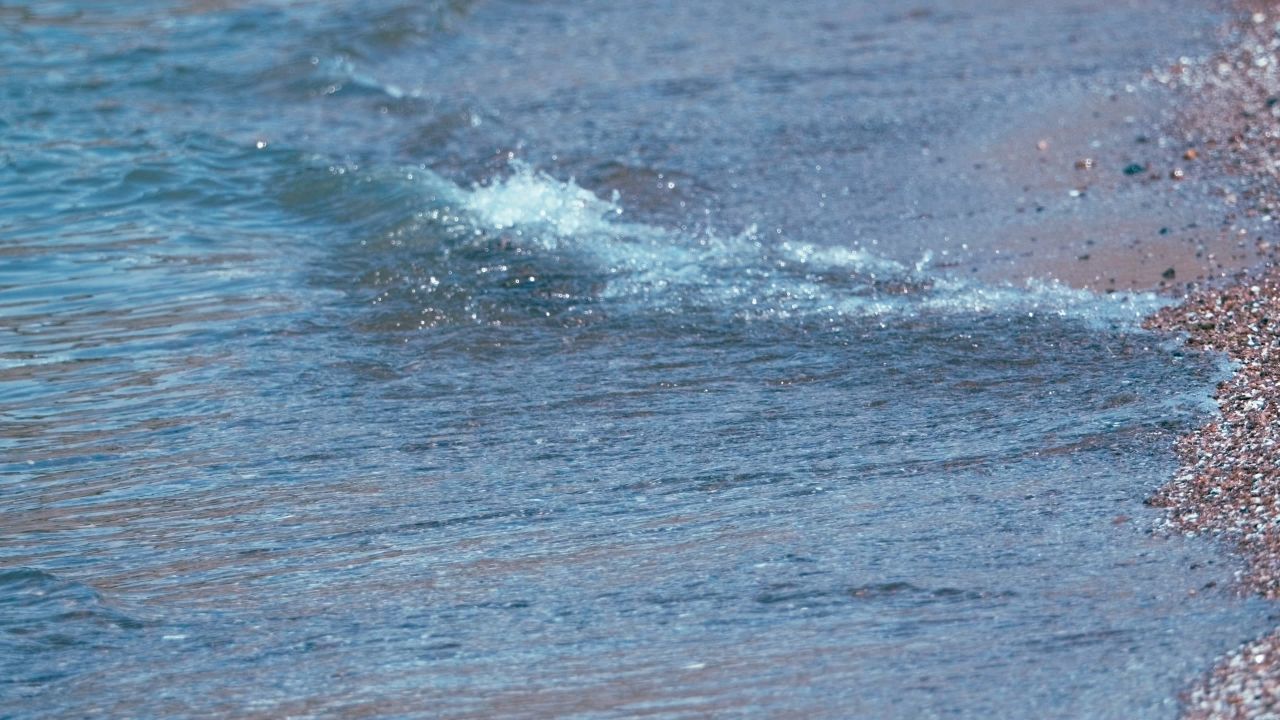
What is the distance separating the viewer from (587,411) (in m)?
5.61

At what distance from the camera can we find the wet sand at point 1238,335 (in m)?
3.82

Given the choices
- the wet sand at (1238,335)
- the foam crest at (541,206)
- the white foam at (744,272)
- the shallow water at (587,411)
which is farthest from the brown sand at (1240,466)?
the foam crest at (541,206)

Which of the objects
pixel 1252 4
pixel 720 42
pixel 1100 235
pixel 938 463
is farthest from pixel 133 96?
pixel 1252 4

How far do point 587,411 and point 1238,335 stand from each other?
→ 101 inches

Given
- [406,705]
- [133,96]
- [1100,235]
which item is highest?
[133,96]

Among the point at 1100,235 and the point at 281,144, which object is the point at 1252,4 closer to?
the point at 1100,235

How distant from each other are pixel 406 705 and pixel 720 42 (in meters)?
8.27

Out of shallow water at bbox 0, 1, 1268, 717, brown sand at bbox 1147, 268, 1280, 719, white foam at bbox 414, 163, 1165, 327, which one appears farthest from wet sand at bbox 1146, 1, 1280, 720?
white foam at bbox 414, 163, 1165, 327

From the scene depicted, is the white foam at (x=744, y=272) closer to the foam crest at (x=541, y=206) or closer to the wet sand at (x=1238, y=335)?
the foam crest at (x=541, y=206)

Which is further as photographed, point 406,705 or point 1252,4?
point 1252,4

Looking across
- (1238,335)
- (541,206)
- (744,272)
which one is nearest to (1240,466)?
(1238,335)

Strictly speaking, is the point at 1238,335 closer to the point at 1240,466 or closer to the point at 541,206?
the point at 1240,466

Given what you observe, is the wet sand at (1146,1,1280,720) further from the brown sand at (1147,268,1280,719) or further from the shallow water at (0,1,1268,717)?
the shallow water at (0,1,1268,717)

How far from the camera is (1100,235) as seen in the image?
280 inches
